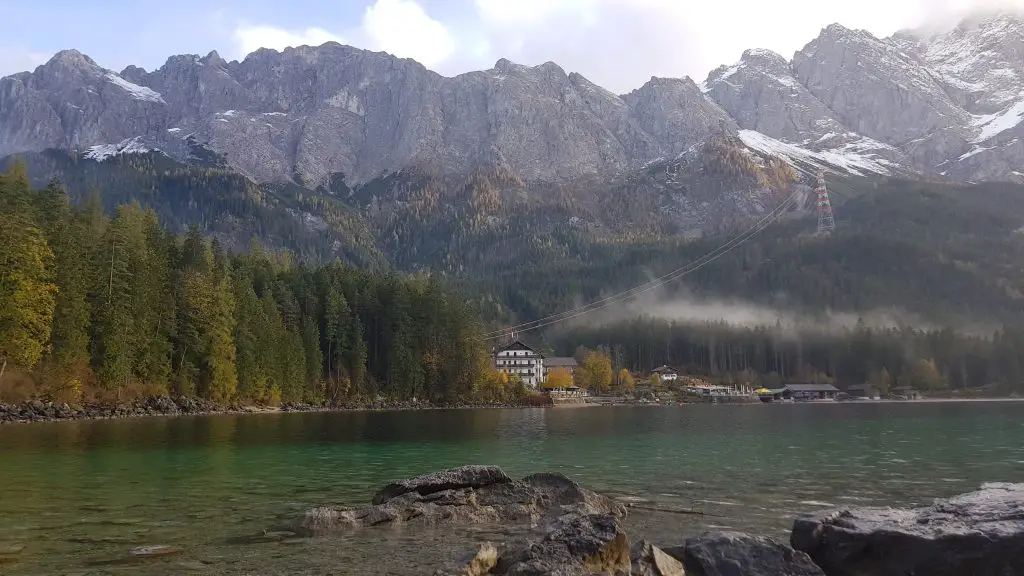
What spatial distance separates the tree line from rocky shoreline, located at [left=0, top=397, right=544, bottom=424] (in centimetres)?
221

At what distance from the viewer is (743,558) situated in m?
14.7

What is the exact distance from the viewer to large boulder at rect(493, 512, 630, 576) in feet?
47.6

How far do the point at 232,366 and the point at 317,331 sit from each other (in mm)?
25727

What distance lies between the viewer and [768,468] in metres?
39.7

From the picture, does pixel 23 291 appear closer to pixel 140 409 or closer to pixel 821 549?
pixel 140 409

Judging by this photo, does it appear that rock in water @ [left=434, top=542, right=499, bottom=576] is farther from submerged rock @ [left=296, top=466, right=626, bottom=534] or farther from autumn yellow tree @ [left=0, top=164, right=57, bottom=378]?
autumn yellow tree @ [left=0, top=164, right=57, bottom=378]

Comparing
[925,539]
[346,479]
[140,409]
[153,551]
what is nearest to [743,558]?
[925,539]

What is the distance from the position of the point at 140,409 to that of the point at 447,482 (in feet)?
230

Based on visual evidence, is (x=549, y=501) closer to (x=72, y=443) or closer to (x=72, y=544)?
(x=72, y=544)

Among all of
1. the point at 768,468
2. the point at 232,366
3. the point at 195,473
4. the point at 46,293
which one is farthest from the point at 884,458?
the point at 232,366

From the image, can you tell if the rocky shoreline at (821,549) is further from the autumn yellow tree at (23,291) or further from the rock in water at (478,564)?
the autumn yellow tree at (23,291)

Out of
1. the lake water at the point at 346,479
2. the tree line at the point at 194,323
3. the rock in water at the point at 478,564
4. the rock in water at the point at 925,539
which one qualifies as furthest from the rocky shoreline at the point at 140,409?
the rock in water at the point at 925,539

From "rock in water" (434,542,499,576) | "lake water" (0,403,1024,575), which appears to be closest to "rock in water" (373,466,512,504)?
"lake water" (0,403,1024,575)

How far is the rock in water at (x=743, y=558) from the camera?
46.6ft
